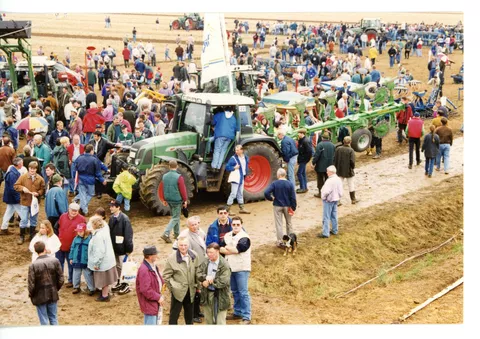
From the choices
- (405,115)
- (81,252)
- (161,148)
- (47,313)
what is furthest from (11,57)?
(47,313)

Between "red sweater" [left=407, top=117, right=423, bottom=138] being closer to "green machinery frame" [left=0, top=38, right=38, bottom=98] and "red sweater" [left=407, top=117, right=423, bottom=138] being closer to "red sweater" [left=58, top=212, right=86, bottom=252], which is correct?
"red sweater" [left=58, top=212, right=86, bottom=252]

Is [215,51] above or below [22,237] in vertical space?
above

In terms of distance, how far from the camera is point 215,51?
13.7 meters

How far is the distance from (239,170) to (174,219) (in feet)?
6.31

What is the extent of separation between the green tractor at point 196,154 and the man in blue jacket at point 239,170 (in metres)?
0.33

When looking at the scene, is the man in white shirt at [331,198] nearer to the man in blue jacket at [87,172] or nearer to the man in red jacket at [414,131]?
the man in blue jacket at [87,172]

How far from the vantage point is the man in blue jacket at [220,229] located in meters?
9.45

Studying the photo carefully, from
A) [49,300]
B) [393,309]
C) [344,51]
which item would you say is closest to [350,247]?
[393,309]

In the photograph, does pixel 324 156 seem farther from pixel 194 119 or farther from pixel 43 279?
pixel 43 279

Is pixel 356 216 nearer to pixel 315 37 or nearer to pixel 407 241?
pixel 407 241

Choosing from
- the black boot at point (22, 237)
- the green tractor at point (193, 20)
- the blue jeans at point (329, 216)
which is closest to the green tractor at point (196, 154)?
the black boot at point (22, 237)

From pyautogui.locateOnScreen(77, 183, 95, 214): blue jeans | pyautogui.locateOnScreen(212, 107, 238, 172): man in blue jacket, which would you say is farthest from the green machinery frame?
pyautogui.locateOnScreen(212, 107, 238, 172): man in blue jacket

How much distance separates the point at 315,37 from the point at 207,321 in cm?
3218

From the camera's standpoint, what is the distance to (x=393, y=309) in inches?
389
